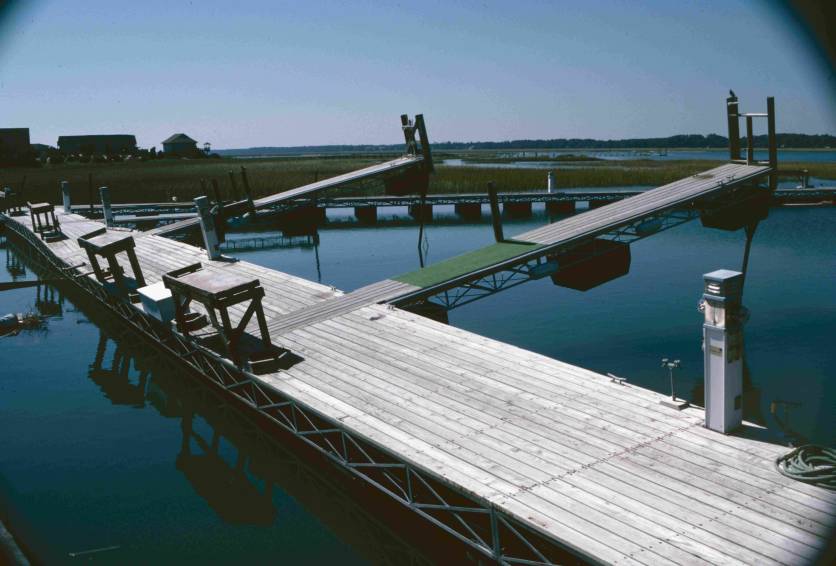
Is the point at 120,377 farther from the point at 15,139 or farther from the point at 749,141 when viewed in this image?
the point at 15,139

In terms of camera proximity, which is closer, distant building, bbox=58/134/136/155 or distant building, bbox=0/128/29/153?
distant building, bbox=0/128/29/153

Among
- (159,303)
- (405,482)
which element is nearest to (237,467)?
(405,482)

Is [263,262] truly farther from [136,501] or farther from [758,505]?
[758,505]

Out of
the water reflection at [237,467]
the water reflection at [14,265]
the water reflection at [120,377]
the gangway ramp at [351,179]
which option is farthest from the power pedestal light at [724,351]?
the water reflection at [14,265]

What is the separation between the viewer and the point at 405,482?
36.7ft

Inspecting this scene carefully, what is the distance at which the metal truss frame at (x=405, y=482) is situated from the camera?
328 inches

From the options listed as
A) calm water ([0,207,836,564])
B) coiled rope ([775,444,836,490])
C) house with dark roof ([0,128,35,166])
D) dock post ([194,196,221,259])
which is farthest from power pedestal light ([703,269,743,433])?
house with dark roof ([0,128,35,166])

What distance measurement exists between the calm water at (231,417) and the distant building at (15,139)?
107031 millimetres

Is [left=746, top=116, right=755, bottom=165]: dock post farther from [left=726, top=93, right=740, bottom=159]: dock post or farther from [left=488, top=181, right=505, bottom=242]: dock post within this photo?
[left=488, top=181, right=505, bottom=242]: dock post

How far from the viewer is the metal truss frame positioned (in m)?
8.33

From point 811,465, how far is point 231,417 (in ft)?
45.6

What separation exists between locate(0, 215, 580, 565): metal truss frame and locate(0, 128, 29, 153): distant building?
122432 millimetres

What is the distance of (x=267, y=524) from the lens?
12.5 m

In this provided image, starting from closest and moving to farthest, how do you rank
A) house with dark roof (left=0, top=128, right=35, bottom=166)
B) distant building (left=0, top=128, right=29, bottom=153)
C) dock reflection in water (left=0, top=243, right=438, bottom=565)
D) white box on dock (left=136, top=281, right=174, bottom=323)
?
dock reflection in water (left=0, top=243, right=438, bottom=565) → white box on dock (left=136, top=281, right=174, bottom=323) → house with dark roof (left=0, top=128, right=35, bottom=166) → distant building (left=0, top=128, right=29, bottom=153)
